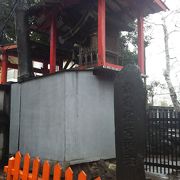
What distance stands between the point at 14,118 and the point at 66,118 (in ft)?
9.90

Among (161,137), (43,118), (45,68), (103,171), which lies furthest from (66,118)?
(45,68)

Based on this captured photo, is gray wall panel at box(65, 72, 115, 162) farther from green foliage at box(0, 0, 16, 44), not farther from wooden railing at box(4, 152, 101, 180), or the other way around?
green foliage at box(0, 0, 16, 44)

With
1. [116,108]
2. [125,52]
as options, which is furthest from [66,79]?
[125,52]

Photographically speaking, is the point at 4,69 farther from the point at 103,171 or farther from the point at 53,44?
the point at 103,171

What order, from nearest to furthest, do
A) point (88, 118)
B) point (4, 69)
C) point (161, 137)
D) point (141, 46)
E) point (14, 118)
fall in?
point (88, 118)
point (161, 137)
point (14, 118)
point (141, 46)
point (4, 69)

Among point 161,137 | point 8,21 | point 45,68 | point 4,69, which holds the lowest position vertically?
point 161,137

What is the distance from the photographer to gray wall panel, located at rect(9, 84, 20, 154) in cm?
1027

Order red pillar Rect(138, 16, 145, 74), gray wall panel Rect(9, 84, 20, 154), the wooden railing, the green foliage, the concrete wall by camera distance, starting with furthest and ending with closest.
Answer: the green foliage < red pillar Rect(138, 16, 145, 74) < gray wall panel Rect(9, 84, 20, 154) < the concrete wall < the wooden railing

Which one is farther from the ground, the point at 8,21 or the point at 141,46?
the point at 8,21

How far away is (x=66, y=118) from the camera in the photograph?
329 inches

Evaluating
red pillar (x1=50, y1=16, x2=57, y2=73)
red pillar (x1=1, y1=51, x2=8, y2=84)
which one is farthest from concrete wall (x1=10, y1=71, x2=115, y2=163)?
red pillar (x1=1, y1=51, x2=8, y2=84)

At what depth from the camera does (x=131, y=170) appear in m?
5.39

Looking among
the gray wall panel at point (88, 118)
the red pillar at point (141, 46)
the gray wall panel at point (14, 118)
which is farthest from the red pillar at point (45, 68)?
the gray wall panel at point (88, 118)

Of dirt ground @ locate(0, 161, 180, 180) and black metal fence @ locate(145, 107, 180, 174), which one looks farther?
black metal fence @ locate(145, 107, 180, 174)
